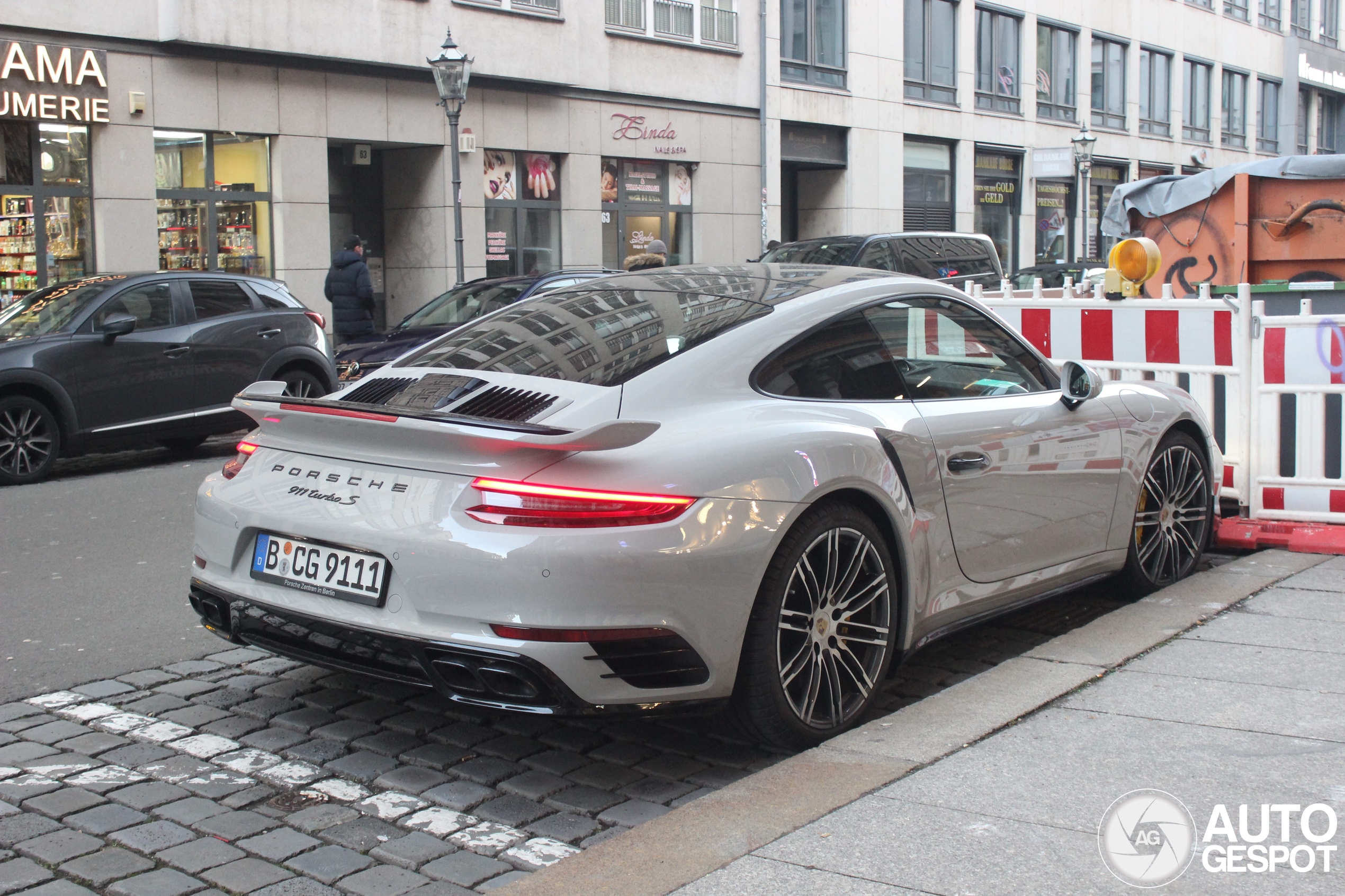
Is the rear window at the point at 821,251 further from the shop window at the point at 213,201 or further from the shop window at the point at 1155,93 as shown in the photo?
the shop window at the point at 1155,93

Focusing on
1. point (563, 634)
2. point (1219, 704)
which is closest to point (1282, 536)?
point (1219, 704)

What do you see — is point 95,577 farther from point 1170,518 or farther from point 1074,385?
point 1170,518

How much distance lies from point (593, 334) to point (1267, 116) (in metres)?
51.4

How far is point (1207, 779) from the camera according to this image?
12.0 feet

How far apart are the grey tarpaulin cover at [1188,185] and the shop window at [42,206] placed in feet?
40.4

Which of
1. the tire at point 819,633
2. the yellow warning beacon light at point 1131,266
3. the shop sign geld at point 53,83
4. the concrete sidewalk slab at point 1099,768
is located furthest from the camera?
the shop sign geld at point 53,83

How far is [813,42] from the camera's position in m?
29.2

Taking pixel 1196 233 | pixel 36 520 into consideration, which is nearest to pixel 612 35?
pixel 1196 233

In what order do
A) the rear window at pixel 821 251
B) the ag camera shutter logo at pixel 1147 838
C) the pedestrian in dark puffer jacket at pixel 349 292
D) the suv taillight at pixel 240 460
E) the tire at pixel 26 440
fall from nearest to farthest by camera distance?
1. the ag camera shutter logo at pixel 1147 838
2. the suv taillight at pixel 240 460
3. the tire at pixel 26 440
4. the pedestrian in dark puffer jacket at pixel 349 292
5. the rear window at pixel 821 251

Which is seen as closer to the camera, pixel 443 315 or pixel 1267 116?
pixel 443 315

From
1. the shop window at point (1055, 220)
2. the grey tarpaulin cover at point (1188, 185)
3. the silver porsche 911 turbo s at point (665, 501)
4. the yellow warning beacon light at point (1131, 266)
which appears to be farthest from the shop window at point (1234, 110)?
the silver porsche 911 turbo s at point (665, 501)

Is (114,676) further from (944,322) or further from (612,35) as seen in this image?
(612,35)

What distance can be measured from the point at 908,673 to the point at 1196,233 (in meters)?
8.64

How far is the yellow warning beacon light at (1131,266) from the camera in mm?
7754
